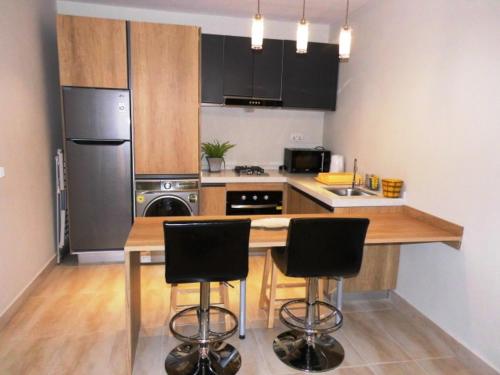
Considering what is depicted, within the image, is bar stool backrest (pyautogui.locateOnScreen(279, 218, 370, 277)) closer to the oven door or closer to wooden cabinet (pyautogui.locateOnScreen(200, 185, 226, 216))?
wooden cabinet (pyautogui.locateOnScreen(200, 185, 226, 216))

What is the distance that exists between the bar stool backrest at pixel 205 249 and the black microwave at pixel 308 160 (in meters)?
2.34

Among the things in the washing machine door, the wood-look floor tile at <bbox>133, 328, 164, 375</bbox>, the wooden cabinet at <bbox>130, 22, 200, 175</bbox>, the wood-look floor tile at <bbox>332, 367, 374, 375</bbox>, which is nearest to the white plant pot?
the wooden cabinet at <bbox>130, 22, 200, 175</bbox>

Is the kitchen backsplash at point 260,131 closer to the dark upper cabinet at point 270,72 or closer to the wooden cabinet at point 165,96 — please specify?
the dark upper cabinet at point 270,72

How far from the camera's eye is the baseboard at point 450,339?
2.14 m

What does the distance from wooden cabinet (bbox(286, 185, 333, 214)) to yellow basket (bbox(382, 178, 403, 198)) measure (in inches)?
19.3

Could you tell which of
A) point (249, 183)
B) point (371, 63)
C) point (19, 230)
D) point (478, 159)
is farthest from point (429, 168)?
point (19, 230)

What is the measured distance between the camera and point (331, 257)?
198 cm

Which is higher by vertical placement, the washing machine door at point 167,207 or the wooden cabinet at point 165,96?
the wooden cabinet at point 165,96

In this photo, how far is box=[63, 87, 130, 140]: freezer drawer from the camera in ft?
10.8

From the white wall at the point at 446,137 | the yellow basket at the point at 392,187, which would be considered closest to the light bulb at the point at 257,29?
the white wall at the point at 446,137

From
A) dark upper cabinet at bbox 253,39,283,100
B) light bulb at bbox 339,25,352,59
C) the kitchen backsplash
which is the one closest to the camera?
light bulb at bbox 339,25,352,59

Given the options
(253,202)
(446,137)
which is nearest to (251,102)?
(253,202)

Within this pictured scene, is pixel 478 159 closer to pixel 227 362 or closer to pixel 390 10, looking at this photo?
pixel 390 10

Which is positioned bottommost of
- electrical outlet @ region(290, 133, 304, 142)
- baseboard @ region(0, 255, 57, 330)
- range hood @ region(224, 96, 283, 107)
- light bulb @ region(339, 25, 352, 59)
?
baseboard @ region(0, 255, 57, 330)
